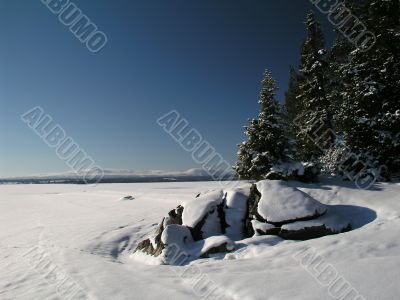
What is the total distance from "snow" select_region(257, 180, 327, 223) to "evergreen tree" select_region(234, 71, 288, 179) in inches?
187

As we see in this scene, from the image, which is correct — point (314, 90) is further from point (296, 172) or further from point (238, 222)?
point (238, 222)

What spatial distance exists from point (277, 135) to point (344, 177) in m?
4.07

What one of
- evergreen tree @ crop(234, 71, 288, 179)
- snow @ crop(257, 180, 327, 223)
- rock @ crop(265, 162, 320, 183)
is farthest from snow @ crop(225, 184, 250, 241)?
evergreen tree @ crop(234, 71, 288, 179)

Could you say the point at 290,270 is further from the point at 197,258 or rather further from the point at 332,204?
the point at 332,204

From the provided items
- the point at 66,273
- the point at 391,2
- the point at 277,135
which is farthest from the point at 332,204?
the point at 391,2

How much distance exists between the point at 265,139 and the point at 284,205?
6549 millimetres

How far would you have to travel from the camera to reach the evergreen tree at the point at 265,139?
660 inches

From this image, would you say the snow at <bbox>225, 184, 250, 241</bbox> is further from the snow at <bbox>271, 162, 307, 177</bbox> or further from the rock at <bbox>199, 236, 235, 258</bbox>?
the snow at <bbox>271, 162, 307, 177</bbox>

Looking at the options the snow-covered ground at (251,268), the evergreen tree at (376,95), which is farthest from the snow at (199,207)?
the evergreen tree at (376,95)

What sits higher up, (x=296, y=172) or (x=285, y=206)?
(x=285, y=206)

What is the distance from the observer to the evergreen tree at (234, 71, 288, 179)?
16.8 m

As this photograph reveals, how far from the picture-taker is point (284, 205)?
10.9 meters

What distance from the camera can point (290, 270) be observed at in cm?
650

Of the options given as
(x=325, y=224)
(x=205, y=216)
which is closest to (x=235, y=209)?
(x=205, y=216)
